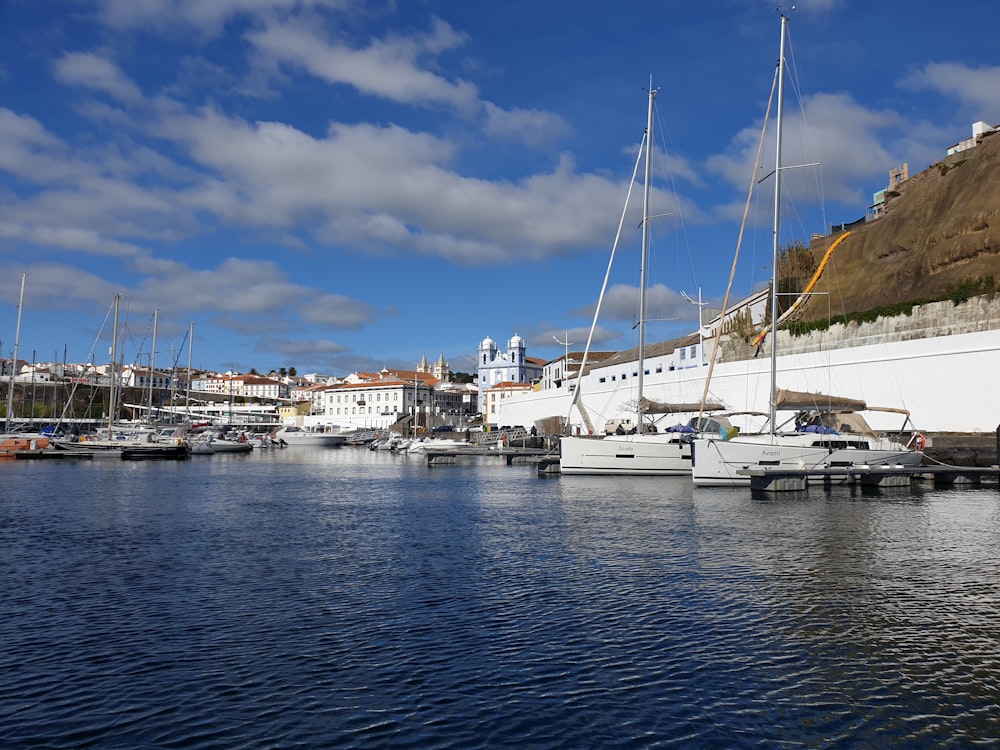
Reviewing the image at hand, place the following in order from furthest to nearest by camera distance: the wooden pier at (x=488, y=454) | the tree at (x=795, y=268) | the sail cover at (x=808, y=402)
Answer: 1. the tree at (x=795, y=268)
2. the wooden pier at (x=488, y=454)
3. the sail cover at (x=808, y=402)

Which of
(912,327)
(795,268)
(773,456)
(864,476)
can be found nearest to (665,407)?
(773,456)

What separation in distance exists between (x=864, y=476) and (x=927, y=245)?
27972 millimetres

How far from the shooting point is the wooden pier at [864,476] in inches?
1104

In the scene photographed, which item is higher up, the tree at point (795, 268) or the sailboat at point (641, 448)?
the tree at point (795, 268)

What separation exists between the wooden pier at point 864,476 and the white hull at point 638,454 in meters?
4.92

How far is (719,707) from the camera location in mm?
7699

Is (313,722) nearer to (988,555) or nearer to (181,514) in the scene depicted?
(988,555)

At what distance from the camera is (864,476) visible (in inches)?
1207

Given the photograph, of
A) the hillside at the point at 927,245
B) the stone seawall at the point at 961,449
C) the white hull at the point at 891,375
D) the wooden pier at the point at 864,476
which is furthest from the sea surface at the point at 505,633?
the hillside at the point at 927,245

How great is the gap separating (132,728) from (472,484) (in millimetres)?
29283

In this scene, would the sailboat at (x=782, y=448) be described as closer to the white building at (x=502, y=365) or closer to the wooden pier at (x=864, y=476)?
the wooden pier at (x=864, y=476)

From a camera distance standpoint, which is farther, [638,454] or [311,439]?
[311,439]

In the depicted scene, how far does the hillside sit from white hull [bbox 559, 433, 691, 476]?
18732 mm

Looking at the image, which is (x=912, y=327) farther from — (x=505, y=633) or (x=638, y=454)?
(x=505, y=633)
